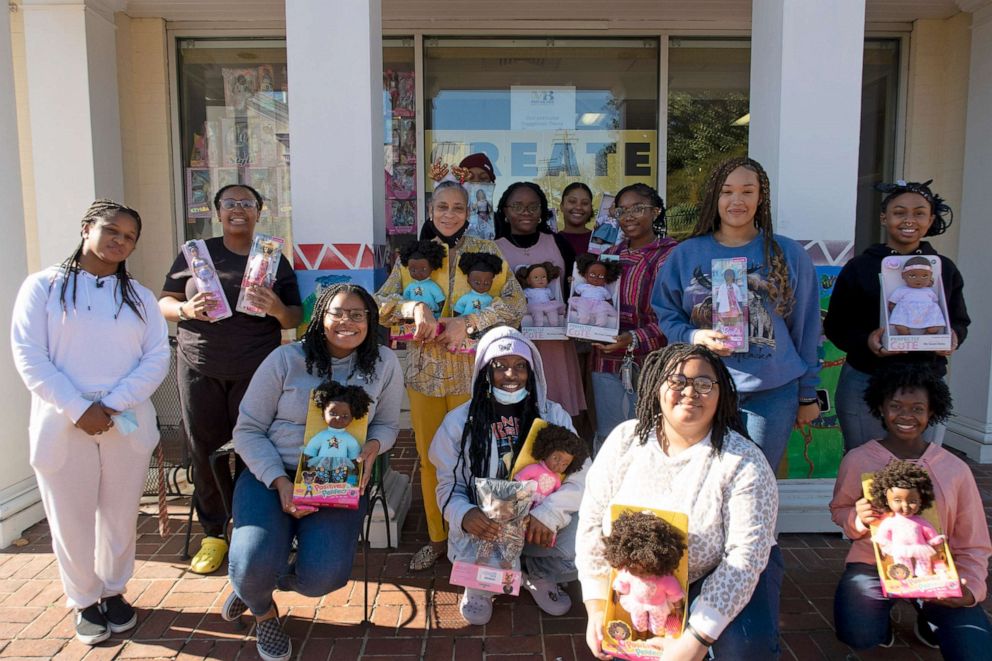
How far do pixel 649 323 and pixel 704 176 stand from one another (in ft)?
12.9

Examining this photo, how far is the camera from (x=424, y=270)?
12.0 feet

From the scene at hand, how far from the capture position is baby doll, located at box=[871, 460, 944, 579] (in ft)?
8.36

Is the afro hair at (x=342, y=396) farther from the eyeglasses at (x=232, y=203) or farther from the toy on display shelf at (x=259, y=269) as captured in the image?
the eyeglasses at (x=232, y=203)

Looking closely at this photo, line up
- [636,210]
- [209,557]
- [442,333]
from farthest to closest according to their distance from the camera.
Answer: [636,210] → [209,557] → [442,333]

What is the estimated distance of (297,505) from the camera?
291cm

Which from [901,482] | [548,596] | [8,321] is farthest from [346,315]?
[8,321]

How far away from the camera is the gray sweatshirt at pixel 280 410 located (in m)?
3.02

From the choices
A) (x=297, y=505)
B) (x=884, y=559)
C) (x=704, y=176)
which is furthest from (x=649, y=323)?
(x=704, y=176)

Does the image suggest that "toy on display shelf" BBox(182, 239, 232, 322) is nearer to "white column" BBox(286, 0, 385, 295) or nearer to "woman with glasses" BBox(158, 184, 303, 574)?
"woman with glasses" BBox(158, 184, 303, 574)

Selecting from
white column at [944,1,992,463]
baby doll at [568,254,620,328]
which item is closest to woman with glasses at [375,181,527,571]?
baby doll at [568,254,620,328]

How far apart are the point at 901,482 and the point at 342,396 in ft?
7.61

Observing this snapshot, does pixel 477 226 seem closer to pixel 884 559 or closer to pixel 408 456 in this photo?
pixel 408 456

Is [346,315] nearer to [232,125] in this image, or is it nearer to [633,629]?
[633,629]

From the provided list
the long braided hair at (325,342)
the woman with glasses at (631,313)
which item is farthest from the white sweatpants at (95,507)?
the woman with glasses at (631,313)
